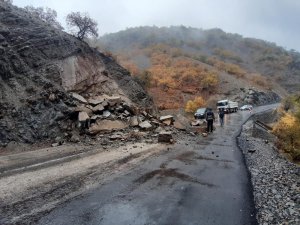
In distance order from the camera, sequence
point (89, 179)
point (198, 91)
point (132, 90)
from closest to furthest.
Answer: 1. point (89, 179)
2. point (132, 90)
3. point (198, 91)

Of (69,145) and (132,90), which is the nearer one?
(69,145)

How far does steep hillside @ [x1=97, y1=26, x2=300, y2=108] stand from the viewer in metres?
63.6

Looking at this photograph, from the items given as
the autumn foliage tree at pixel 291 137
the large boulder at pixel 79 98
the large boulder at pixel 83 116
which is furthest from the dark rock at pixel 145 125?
the autumn foliage tree at pixel 291 137

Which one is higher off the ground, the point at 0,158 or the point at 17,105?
the point at 17,105

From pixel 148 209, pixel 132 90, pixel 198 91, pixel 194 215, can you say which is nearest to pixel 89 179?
pixel 148 209

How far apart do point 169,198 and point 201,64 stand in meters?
77.2

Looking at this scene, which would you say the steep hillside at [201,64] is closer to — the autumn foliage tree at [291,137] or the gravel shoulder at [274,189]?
the autumn foliage tree at [291,137]

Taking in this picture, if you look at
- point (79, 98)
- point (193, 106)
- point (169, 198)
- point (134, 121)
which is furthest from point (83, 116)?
point (193, 106)

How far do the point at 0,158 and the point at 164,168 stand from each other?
22.6 feet

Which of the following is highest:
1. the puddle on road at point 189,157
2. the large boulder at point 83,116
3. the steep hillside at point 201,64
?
the steep hillside at point 201,64

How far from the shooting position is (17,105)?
17.8m

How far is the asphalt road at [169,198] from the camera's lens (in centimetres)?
726

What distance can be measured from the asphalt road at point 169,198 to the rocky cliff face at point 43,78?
25.2 ft

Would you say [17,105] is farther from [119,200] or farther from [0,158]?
[119,200]
